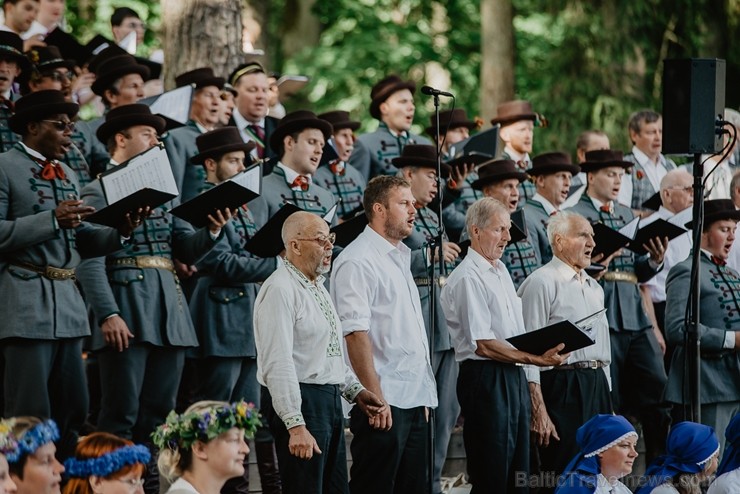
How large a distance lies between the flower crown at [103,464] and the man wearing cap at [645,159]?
632 cm

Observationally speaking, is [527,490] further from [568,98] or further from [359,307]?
[568,98]

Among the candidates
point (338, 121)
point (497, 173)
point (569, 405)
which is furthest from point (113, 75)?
point (569, 405)

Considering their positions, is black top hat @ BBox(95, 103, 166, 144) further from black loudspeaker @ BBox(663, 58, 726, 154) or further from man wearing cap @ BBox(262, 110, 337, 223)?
black loudspeaker @ BBox(663, 58, 726, 154)

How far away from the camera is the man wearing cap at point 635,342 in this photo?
9008 millimetres

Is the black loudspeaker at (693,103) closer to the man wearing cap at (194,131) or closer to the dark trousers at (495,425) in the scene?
the dark trousers at (495,425)

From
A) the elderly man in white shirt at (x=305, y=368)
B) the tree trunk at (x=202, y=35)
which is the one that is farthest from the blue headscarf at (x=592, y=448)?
the tree trunk at (x=202, y=35)

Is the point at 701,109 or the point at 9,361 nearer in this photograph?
the point at 9,361

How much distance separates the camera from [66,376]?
700 centimetres

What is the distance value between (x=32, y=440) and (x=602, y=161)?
17.7 feet

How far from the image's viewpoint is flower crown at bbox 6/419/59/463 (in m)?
4.98

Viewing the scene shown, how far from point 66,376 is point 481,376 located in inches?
84.1

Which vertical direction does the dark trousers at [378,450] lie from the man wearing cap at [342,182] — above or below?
below

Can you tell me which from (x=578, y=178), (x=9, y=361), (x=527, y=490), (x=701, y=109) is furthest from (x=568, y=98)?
(x=9, y=361)

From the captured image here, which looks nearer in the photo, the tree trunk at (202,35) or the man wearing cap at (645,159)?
the tree trunk at (202,35)
